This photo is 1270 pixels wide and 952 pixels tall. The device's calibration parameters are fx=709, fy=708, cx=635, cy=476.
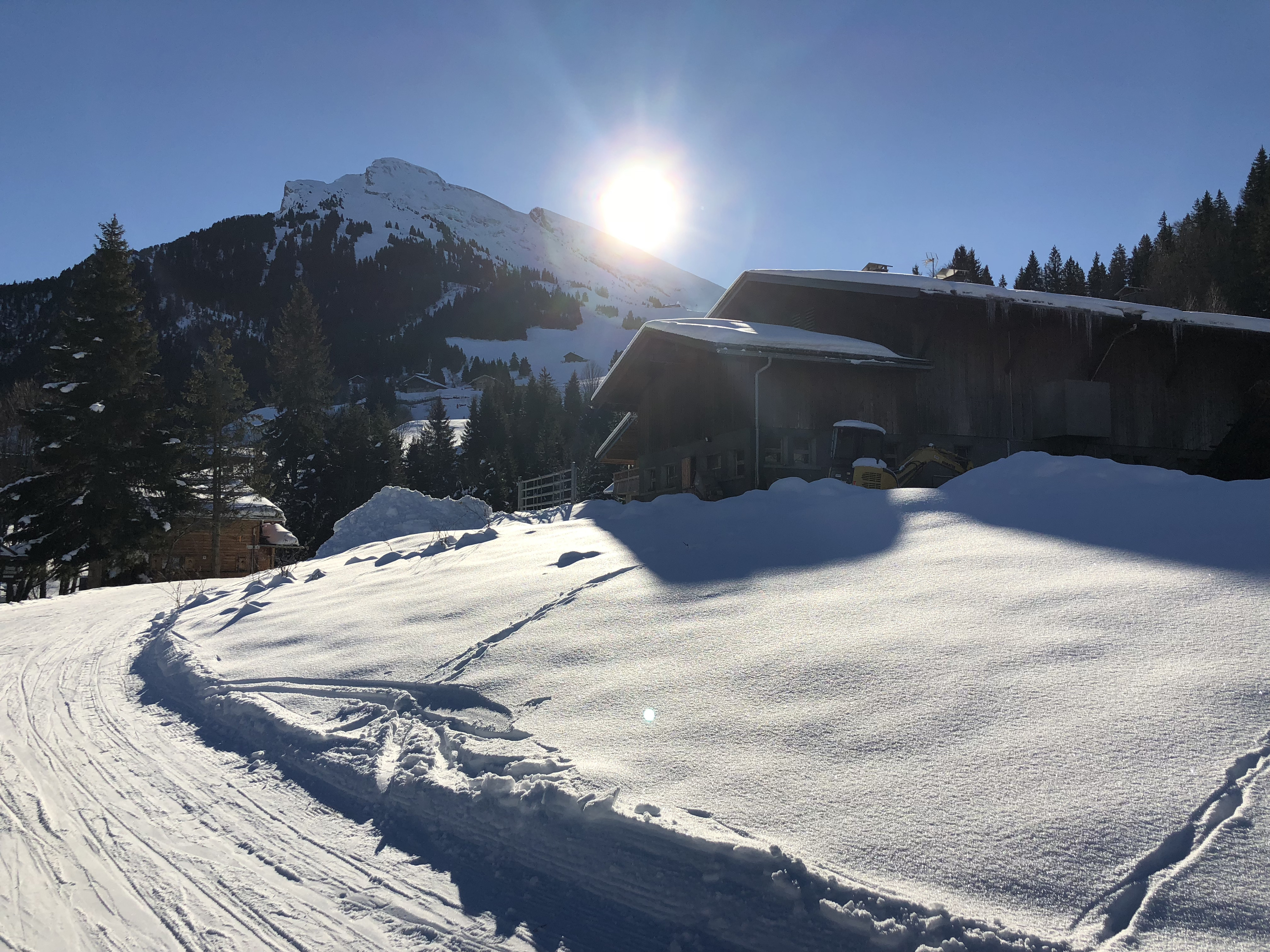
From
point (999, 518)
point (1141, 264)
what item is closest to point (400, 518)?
point (999, 518)

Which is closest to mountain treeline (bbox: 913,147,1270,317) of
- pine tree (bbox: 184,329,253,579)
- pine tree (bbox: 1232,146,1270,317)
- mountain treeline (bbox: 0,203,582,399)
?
pine tree (bbox: 1232,146,1270,317)

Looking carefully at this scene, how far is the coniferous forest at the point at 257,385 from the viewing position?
2322 centimetres

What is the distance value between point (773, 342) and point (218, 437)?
2895cm

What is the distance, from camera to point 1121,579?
4059 millimetres

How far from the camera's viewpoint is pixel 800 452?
14148 millimetres

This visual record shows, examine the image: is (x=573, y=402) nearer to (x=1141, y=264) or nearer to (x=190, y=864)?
(x=1141, y=264)

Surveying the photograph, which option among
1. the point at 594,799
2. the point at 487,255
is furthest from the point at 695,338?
the point at 487,255

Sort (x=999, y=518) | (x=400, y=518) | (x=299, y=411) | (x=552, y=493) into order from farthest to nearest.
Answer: (x=299, y=411), (x=552, y=493), (x=400, y=518), (x=999, y=518)

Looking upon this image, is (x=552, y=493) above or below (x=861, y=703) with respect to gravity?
above

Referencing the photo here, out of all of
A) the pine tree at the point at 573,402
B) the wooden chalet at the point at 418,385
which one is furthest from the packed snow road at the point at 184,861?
the wooden chalet at the point at 418,385

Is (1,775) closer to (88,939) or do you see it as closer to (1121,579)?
(88,939)

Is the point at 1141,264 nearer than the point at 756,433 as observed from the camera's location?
No

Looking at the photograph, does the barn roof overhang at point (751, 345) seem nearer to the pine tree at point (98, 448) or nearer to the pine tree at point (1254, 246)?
the pine tree at point (98, 448)

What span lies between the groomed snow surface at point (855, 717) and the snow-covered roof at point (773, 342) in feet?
22.1
